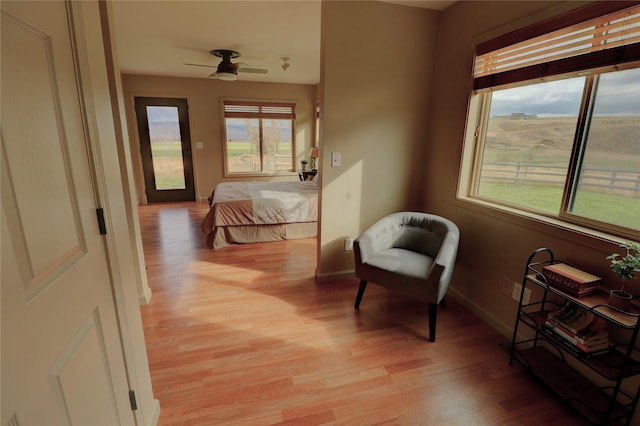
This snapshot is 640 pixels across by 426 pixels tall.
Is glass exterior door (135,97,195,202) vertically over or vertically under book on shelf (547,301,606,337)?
over

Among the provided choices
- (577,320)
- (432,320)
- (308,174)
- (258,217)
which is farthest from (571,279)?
(308,174)

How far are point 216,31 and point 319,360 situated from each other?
3550 mm

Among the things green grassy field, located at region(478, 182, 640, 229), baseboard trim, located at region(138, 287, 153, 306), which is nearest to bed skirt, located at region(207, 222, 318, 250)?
baseboard trim, located at region(138, 287, 153, 306)

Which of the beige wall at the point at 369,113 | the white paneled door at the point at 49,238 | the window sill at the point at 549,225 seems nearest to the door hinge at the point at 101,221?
the white paneled door at the point at 49,238

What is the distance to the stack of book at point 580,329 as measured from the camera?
1524 millimetres

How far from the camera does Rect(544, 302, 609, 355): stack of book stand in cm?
152

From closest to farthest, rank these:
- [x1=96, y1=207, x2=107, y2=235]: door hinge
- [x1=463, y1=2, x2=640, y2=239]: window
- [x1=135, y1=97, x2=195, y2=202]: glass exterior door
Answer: [x1=96, y1=207, x2=107, y2=235]: door hinge < [x1=463, y1=2, x2=640, y2=239]: window < [x1=135, y1=97, x2=195, y2=202]: glass exterior door

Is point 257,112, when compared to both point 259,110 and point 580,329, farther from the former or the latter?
point 580,329

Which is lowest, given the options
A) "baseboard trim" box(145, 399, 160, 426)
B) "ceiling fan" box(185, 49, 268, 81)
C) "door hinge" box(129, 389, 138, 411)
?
"baseboard trim" box(145, 399, 160, 426)

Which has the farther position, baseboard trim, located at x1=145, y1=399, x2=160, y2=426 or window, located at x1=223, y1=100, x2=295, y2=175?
window, located at x1=223, y1=100, x2=295, y2=175

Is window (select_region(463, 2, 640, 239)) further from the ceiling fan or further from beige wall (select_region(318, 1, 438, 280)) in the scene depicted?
the ceiling fan

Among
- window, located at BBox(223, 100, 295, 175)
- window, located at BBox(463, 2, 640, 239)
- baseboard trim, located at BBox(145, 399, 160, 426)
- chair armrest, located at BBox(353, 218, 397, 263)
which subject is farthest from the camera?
window, located at BBox(223, 100, 295, 175)

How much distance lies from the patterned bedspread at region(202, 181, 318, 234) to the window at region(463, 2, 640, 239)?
7.84 ft

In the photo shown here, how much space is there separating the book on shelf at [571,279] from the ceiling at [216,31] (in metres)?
2.25
